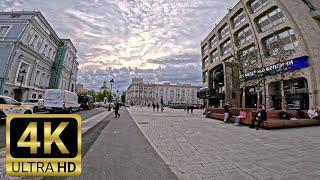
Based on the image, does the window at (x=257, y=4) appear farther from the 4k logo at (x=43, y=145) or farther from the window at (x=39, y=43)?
the window at (x=39, y=43)

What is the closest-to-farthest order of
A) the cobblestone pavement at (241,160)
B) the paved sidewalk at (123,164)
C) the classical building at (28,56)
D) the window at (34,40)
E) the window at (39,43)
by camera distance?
the paved sidewalk at (123,164) → the cobblestone pavement at (241,160) → the classical building at (28,56) → the window at (34,40) → the window at (39,43)

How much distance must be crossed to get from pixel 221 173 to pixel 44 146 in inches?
188

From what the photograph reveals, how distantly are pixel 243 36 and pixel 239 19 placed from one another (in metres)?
3.71

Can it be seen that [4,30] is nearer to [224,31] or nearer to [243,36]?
[224,31]

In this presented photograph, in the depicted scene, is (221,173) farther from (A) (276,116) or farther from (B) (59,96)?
(B) (59,96)

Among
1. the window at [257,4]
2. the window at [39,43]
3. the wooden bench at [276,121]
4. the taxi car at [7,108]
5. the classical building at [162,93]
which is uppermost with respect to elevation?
the window at [257,4]

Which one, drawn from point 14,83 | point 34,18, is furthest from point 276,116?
→ point 34,18

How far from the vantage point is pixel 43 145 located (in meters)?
1.81

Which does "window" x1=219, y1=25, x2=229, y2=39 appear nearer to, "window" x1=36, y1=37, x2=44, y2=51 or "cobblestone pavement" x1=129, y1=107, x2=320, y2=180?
"window" x1=36, y1=37, x2=44, y2=51

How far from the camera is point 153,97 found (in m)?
146

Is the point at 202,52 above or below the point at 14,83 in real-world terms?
above

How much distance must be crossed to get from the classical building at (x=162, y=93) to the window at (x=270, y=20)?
105 metres

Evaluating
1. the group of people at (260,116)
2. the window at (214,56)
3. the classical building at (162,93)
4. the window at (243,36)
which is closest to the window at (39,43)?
the window at (214,56)

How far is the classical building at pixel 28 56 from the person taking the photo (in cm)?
4006
